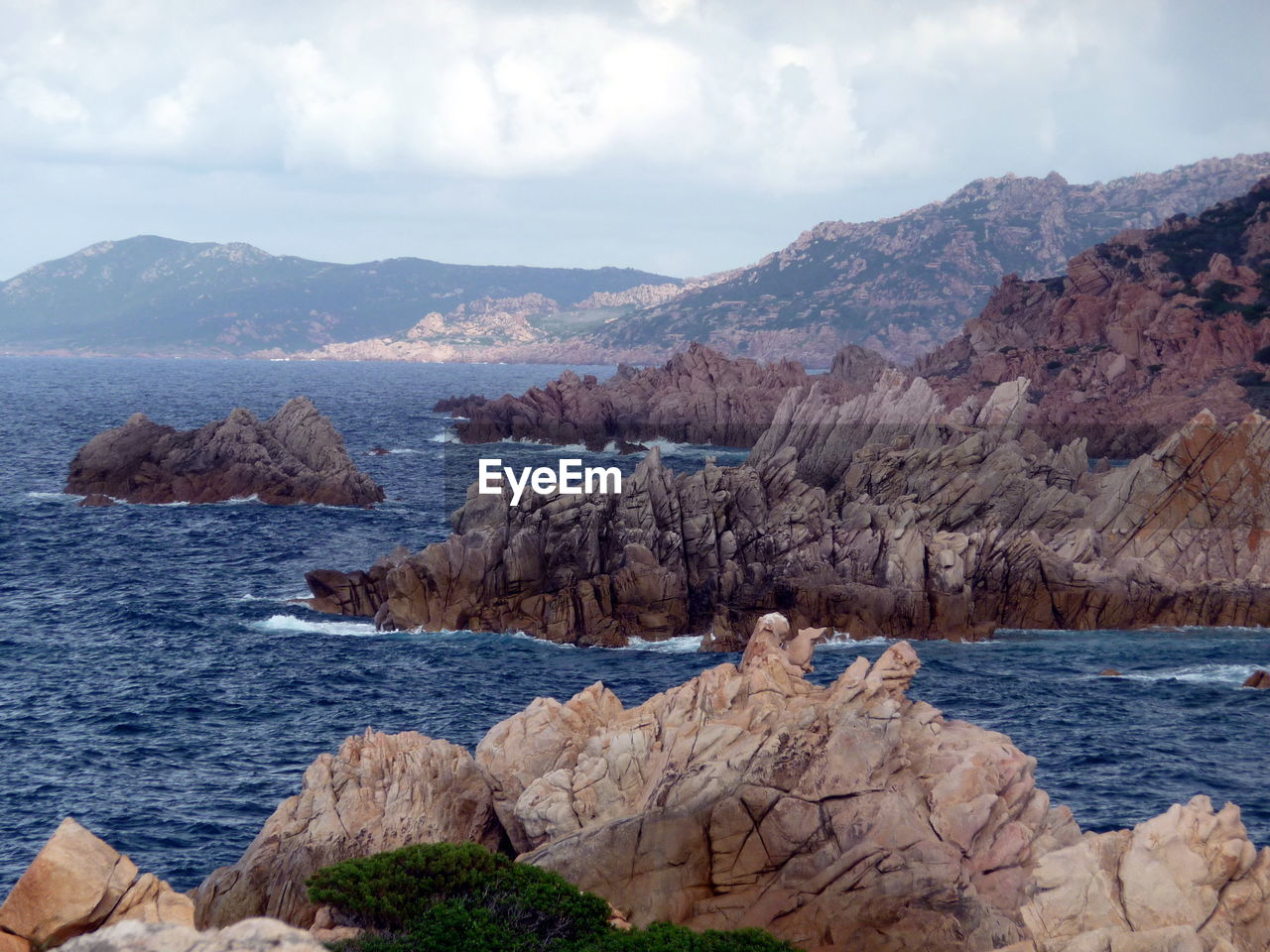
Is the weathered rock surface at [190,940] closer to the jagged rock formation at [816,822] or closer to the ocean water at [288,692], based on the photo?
the jagged rock formation at [816,822]

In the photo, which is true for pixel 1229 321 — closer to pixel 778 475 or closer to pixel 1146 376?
pixel 1146 376

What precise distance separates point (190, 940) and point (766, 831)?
673 inches

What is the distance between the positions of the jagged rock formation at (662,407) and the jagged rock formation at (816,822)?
116 metres

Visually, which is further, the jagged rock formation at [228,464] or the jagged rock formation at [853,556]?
the jagged rock formation at [228,464]

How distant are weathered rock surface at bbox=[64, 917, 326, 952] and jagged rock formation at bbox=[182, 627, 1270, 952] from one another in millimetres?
14469

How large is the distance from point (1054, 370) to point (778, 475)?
10502 centimetres

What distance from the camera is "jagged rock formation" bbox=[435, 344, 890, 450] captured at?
157m

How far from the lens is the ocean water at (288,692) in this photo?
4141 cm

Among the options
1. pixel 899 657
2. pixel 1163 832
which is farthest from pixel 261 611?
pixel 1163 832

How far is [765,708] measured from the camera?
34.7m

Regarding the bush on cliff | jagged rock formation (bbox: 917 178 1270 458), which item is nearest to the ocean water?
the bush on cliff

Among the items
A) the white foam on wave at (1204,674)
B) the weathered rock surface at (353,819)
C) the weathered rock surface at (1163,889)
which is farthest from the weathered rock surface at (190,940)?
the white foam on wave at (1204,674)

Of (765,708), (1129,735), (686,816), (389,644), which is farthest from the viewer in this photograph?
(389,644)

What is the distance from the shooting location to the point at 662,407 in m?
163
